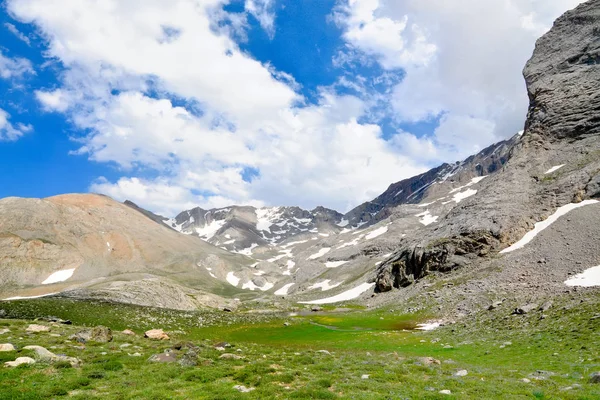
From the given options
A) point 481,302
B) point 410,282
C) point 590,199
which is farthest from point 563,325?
point 410,282

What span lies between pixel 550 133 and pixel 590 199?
3843cm

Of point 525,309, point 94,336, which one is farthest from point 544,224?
point 94,336

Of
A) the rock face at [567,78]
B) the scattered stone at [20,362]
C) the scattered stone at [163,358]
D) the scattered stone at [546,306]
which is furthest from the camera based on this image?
Result: the rock face at [567,78]

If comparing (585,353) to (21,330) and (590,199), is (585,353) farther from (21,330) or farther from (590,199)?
(590,199)

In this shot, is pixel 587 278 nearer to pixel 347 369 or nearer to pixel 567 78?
pixel 347 369

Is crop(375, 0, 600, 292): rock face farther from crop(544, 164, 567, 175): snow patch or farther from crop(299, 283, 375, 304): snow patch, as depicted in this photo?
crop(299, 283, 375, 304): snow patch

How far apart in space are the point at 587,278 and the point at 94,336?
6481 centimetres

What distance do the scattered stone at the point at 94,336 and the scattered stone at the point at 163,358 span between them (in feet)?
24.8

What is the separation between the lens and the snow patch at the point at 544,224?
82594 millimetres

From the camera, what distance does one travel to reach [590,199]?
8231 cm

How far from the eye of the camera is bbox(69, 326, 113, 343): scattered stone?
86.1 feet

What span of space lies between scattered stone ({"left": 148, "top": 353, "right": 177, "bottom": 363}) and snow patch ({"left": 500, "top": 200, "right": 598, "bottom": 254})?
83152 mm

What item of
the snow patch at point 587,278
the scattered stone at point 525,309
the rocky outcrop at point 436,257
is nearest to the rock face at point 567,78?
the rocky outcrop at point 436,257

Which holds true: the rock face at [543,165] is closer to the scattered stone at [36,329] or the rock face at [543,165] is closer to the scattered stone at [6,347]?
the scattered stone at [36,329]
